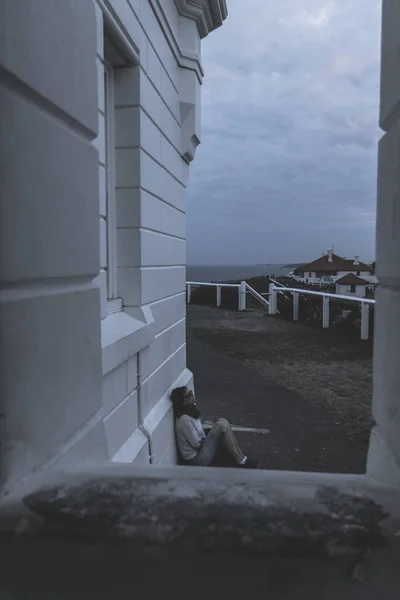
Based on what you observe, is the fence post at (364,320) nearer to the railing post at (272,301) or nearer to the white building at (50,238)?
the railing post at (272,301)

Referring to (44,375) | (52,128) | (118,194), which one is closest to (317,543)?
(44,375)

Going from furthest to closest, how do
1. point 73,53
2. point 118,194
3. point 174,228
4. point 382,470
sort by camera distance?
point 174,228 → point 118,194 → point 73,53 → point 382,470

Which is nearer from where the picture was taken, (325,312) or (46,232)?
(46,232)

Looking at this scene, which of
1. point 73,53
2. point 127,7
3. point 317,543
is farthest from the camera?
point 127,7

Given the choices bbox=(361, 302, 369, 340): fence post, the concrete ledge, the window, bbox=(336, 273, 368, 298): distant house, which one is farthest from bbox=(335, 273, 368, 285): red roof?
the concrete ledge

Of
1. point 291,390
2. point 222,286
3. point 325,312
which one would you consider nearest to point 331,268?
point 222,286

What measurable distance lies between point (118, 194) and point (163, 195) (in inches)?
44.2

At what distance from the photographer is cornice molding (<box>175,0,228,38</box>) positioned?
596cm

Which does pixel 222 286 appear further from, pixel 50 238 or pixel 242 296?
pixel 50 238

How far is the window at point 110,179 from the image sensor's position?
4.10 metres

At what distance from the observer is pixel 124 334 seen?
12.1 feet

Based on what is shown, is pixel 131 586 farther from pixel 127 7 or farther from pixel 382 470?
pixel 127 7

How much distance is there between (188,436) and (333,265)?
56.3 metres

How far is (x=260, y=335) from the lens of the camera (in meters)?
12.7
